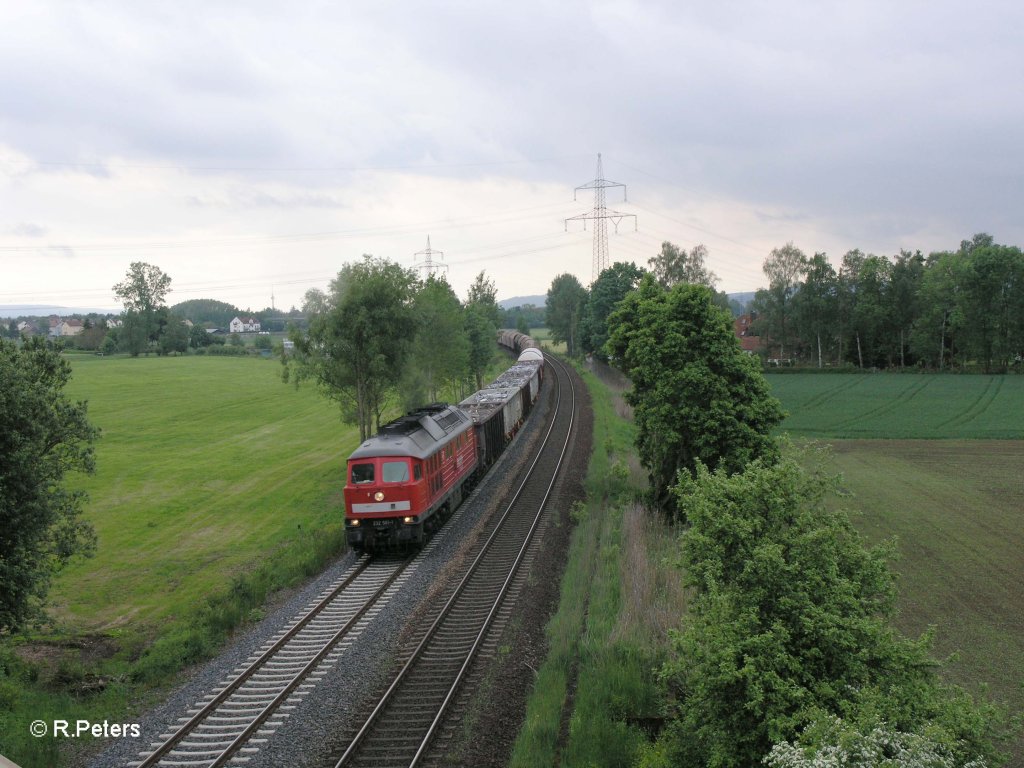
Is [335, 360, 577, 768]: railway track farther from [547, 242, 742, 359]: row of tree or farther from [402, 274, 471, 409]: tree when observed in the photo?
[547, 242, 742, 359]: row of tree

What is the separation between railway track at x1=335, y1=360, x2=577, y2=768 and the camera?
1156 cm

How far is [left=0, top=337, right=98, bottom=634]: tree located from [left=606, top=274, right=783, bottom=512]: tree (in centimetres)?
1741

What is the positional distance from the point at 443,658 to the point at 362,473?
793 centimetres

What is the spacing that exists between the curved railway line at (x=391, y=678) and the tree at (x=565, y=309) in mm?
91846

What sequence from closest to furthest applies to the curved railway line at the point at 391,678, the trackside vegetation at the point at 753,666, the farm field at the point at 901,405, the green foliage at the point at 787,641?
the trackside vegetation at the point at 753,666 < the green foliage at the point at 787,641 < the curved railway line at the point at 391,678 < the farm field at the point at 901,405

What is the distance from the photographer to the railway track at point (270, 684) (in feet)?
37.4

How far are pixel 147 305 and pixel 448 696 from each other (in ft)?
377

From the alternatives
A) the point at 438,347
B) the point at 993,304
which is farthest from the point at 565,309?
the point at 438,347

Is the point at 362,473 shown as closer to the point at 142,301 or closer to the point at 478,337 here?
the point at 478,337

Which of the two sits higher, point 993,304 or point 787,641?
point 993,304

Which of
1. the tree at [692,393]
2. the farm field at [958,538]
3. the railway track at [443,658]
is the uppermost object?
the tree at [692,393]

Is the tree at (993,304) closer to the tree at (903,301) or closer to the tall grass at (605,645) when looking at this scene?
the tree at (903,301)

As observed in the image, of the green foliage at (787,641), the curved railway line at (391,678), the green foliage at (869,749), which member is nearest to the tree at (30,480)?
Answer: the curved railway line at (391,678)

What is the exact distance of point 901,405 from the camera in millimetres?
65250
